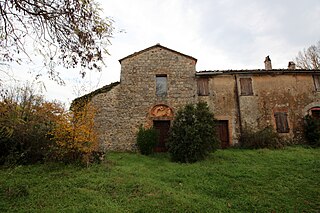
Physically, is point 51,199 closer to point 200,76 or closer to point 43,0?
point 43,0

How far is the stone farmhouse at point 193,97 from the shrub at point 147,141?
1000 mm

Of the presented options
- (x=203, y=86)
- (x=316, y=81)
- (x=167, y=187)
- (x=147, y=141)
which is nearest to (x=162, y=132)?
(x=147, y=141)

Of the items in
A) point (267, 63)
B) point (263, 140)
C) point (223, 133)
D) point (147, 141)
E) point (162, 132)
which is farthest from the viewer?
point (267, 63)

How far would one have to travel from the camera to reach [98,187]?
20.8 feet

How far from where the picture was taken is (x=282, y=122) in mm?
13500

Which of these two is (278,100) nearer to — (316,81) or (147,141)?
(316,81)

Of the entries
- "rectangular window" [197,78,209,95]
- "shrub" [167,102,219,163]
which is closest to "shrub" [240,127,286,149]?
"shrub" [167,102,219,163]

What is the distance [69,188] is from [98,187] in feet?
2.79

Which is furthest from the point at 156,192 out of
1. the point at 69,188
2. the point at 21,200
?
the point at 21,200

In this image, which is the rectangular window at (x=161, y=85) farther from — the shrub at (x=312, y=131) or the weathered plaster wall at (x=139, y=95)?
the shrub at (x=312, y=131)

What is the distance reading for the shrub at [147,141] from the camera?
11760mm

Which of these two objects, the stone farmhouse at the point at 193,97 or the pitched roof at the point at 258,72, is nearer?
the stone farmhouse at the point at 193,97

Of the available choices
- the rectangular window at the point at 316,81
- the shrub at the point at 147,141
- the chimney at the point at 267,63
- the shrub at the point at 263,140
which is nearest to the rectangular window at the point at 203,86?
the shrub at the point at 263,140

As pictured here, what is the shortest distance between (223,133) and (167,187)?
8.09 meters
